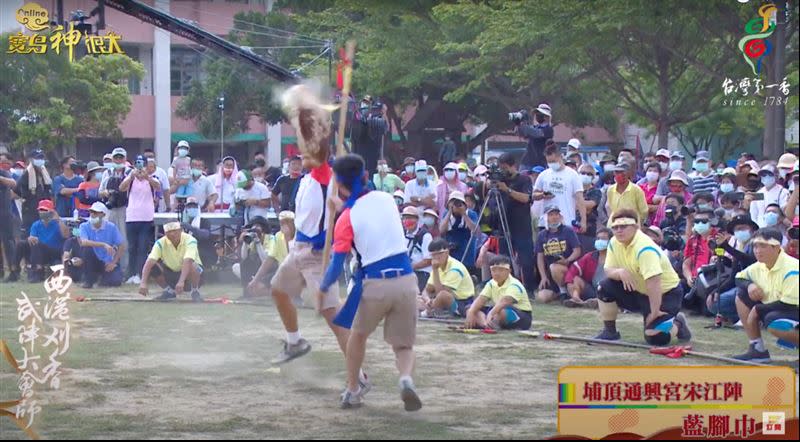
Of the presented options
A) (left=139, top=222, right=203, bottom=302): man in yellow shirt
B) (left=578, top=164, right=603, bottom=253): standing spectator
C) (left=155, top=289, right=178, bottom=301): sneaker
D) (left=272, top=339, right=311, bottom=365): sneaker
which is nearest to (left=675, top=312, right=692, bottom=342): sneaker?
(left=578, top=164, right=603, bottom=253): standing spectator

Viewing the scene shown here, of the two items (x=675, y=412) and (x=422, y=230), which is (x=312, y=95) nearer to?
(x=675, y=412)

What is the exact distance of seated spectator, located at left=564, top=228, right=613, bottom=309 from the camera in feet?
43.5

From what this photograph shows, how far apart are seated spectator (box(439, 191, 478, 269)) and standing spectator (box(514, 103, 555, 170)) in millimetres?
1096

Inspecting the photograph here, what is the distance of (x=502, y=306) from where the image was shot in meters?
11.3

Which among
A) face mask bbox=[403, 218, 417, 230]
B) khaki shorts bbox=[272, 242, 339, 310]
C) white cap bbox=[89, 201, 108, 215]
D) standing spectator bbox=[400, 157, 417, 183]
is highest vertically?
standing spectator bbox=[400, 157, 417, 183]

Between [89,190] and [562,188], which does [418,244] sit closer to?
[562,188]

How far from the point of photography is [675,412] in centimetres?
628

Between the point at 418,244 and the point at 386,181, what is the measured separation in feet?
8.04

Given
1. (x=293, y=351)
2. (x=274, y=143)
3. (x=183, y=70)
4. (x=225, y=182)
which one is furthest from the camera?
(x=183, y=70)

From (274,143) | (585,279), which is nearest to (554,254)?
(585,279)

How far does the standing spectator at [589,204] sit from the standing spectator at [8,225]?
7.67 meters

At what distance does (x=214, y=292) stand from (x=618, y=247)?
632 cm

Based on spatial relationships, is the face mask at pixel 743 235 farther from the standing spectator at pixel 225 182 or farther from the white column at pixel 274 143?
the white column at pixel 274 143

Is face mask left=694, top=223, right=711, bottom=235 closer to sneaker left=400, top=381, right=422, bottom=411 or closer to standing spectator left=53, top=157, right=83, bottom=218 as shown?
sneaker left=400, top=381, right=422, bottom=411
